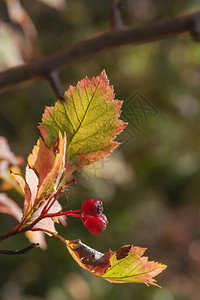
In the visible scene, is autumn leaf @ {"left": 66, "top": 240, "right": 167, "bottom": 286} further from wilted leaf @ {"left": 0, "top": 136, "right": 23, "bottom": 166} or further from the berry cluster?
wilted leaf @ {"left": 0, "top": 136, "right": 23, "bottom": 166}

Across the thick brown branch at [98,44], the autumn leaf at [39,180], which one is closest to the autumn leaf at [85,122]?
the autumn leaf at [39,180]

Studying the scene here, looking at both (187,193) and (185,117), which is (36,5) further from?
(187,193)

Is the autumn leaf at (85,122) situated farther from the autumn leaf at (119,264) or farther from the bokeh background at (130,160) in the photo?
the bokeh background at (130,160)

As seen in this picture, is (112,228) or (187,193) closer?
(112,228)

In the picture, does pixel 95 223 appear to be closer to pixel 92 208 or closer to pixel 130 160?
pixel 92 208

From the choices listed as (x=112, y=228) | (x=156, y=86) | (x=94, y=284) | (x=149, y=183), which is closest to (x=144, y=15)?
(x=156, y=86)

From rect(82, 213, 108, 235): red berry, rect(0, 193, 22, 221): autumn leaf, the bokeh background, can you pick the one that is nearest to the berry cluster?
rect(82, 213, 108, 235): red berry
